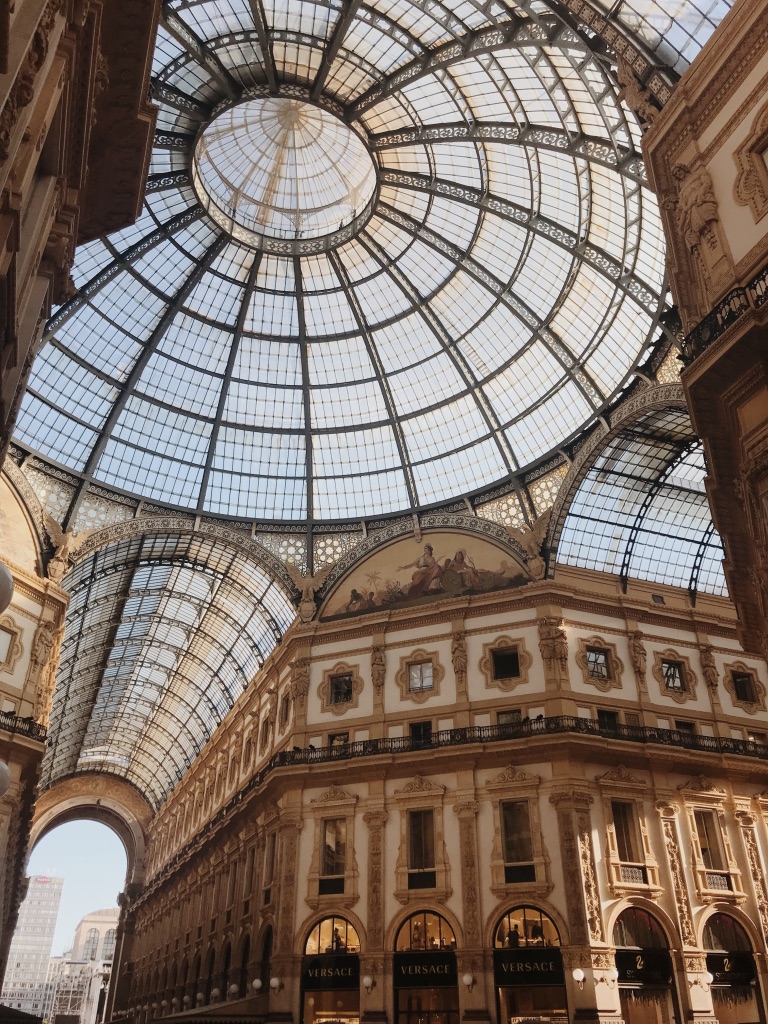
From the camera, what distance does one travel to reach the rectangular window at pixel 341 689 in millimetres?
36531

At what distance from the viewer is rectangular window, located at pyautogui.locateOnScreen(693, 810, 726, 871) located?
103 ft

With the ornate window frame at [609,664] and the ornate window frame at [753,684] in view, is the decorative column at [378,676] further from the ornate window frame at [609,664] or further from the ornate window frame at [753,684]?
the ornate window frame at [753,684]

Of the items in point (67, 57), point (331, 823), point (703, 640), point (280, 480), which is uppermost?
point (280, 480)

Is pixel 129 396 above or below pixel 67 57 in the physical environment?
above

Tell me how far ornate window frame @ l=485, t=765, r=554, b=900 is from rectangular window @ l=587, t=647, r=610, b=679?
553 cm

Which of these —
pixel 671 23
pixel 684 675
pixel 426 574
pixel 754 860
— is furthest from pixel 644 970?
pixel 671 23

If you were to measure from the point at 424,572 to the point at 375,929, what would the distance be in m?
15.5

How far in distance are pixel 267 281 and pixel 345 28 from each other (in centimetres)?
1280

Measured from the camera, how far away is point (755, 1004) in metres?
28.7

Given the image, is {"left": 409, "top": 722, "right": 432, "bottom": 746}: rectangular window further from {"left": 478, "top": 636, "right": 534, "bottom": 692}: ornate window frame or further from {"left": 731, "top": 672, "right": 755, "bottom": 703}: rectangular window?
{"left": 731, "top": 672, "right": 755, "bottom": 703}: rectangular window

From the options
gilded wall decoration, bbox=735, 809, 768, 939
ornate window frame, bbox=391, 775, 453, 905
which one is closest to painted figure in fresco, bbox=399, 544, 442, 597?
ornate window frame, bbox=391, 775, 453, 905

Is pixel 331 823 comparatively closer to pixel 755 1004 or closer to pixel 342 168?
pixel 755 1004

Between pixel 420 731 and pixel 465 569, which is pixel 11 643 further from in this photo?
pixel 465 569

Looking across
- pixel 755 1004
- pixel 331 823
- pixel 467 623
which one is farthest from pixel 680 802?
pixel 331 823
